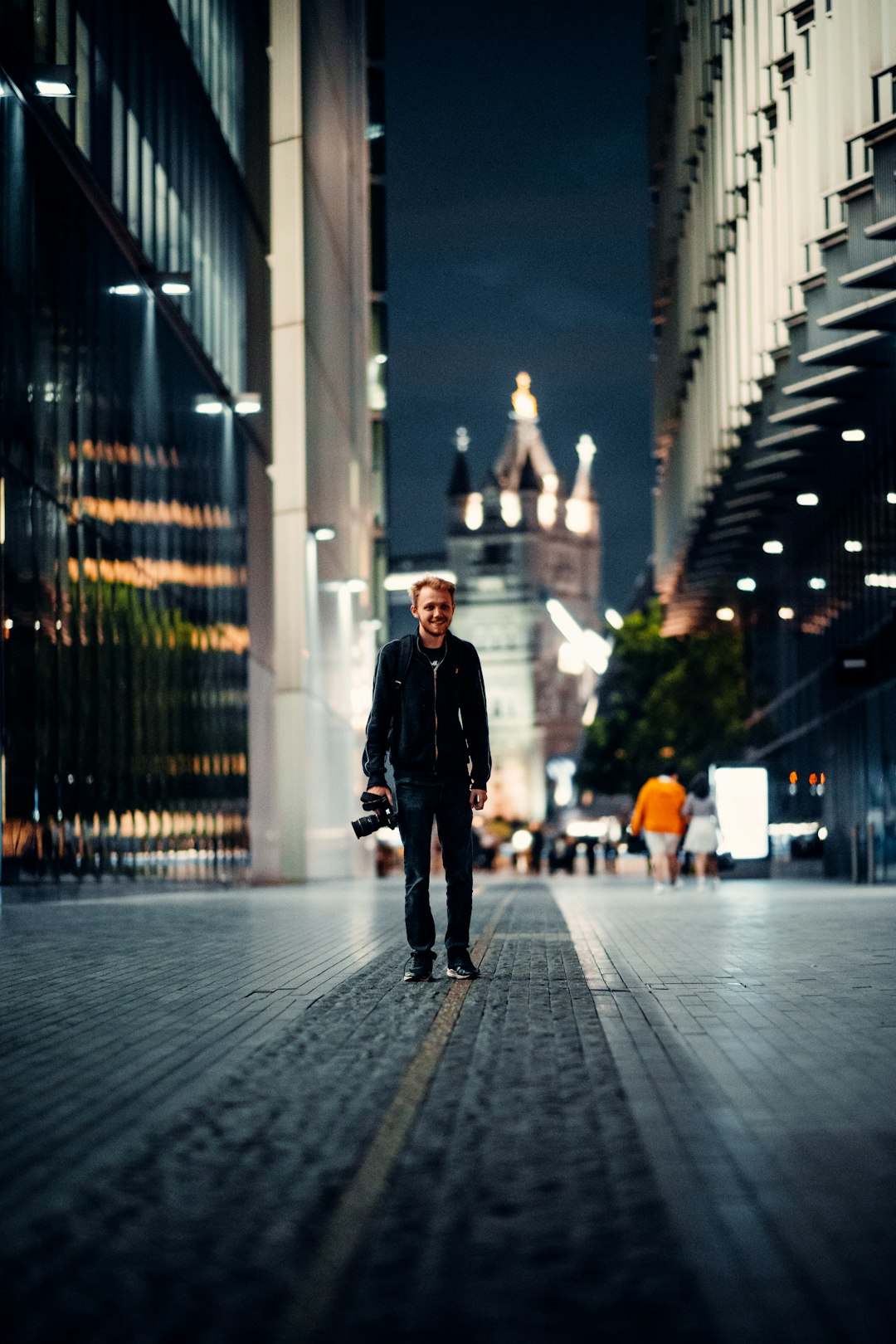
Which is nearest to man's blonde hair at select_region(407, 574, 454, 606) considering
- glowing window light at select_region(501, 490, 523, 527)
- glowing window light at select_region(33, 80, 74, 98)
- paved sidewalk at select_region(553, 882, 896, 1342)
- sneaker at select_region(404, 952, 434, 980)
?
sneaker at select_region(404, 952, 434, 980)

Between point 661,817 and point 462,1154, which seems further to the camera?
point 661,817

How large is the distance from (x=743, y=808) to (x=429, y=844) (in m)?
25.3

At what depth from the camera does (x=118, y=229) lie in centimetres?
2473

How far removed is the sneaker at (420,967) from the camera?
9.62 meters

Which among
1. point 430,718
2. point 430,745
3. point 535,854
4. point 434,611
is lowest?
point 535,854

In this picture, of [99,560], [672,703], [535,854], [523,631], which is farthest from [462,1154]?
[523,631]

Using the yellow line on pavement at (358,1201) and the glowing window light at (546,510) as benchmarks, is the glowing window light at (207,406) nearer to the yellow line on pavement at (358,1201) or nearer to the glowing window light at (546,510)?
the yellow line on pavement at (358,1201)

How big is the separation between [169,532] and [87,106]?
7.19m

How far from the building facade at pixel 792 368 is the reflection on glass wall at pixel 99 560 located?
315 inches

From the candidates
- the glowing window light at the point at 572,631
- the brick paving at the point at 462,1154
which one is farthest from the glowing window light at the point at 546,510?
the brick paving at the point at 462,1154

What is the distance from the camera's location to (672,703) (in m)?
62.0

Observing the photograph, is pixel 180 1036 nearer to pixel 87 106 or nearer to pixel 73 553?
pixel 73 553

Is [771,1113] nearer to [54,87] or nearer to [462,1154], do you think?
[462,1154]

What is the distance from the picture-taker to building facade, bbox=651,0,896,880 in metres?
21.0
